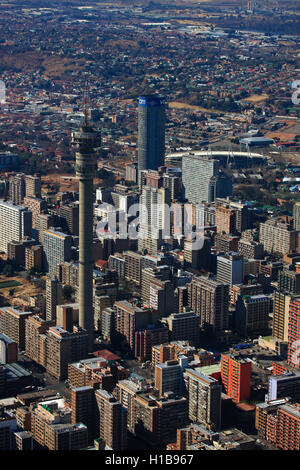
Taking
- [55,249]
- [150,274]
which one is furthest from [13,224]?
[150,274]

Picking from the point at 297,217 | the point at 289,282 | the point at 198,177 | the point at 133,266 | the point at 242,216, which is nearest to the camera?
the point at 289,282

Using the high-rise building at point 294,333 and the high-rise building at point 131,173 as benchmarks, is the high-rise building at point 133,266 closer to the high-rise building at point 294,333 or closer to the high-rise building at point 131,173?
the high-rise building at point 294,333

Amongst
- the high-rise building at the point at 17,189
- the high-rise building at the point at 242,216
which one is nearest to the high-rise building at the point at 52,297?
the high-rise building at the point at 242,216

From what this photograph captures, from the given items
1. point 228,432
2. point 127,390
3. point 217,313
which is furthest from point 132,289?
point 228,432

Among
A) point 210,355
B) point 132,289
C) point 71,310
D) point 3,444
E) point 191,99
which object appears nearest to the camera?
point 3,444

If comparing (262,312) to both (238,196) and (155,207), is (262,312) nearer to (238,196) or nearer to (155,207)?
(155,207)

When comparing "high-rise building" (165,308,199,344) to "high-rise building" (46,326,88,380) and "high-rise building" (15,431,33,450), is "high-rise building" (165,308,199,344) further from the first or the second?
"high-rise building" (15,431,33,450)

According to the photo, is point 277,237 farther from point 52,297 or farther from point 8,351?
point 8,351
